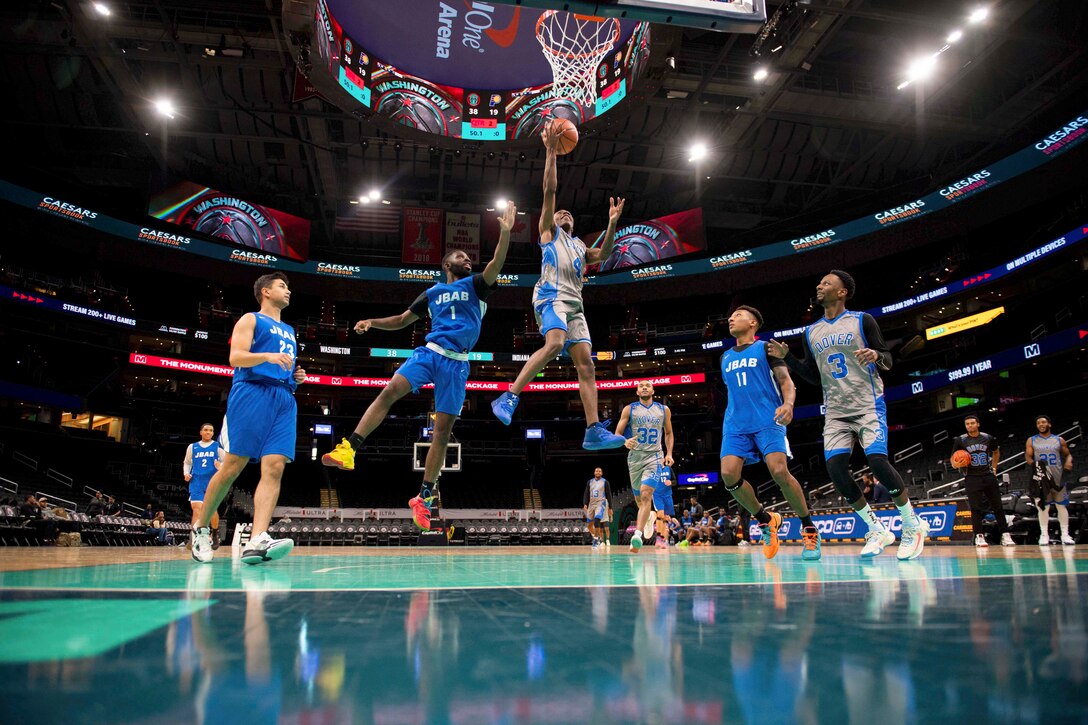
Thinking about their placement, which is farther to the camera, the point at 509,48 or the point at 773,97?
the point at 773,97

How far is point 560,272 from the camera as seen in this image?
6273 mm

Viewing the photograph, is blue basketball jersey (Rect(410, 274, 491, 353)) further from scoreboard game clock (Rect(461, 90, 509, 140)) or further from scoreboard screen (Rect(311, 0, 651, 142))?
scoreboard game clock (Rect(461, 90, 509, 140))

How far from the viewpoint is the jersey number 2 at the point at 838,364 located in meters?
6.21

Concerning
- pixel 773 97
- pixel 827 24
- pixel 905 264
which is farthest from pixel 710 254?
pixel 827 24

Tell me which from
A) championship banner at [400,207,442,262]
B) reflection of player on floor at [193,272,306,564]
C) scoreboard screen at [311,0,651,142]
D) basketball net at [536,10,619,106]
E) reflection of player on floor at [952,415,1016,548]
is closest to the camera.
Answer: reflection of player on floor at [193,272,306,564]

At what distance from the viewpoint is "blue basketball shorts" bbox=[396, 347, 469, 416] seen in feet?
19.0

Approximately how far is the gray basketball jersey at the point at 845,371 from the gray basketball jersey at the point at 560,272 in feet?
7.52

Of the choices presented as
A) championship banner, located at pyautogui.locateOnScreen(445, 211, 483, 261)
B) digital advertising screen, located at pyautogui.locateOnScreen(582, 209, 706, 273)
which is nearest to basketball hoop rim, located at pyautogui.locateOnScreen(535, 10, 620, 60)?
digital advertising screen, located at pyautogui.locateOnScreen(582, 209, 706, 273)

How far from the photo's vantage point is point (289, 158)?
94.7 ft

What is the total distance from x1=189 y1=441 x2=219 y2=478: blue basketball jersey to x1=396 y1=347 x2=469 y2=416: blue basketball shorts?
562 cm

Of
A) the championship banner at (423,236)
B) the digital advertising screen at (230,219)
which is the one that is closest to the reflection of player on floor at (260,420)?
the digital advertising screen at (230,219)

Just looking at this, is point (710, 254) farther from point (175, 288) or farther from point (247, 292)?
point (175, 288)

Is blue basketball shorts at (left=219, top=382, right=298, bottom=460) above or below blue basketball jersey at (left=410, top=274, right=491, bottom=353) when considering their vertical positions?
below

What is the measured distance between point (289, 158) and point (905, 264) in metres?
28.9
